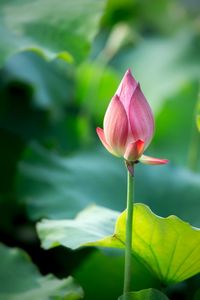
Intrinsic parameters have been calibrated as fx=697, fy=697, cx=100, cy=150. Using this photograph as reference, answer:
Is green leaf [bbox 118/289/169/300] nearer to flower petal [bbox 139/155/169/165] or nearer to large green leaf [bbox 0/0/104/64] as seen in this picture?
flower petal [bbox 139/155/169/165]

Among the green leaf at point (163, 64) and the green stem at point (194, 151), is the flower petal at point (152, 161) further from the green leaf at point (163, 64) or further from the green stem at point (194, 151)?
the green leaf at point (163, 64)

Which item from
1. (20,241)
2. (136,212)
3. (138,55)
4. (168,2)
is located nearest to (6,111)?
(20,241)

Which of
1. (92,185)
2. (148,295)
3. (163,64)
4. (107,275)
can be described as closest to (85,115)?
(163,64)

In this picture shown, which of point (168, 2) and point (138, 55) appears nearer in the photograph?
point (138, 55)

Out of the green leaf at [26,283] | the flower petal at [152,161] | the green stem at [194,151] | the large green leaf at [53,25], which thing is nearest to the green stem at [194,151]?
the green stem at [194,151]

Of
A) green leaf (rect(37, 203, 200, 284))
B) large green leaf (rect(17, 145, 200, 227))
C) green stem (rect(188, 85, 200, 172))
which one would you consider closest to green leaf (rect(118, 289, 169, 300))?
green leaf (rect(37, 203, 200, 284))

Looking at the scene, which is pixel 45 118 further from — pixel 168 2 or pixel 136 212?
pixel 136 212
